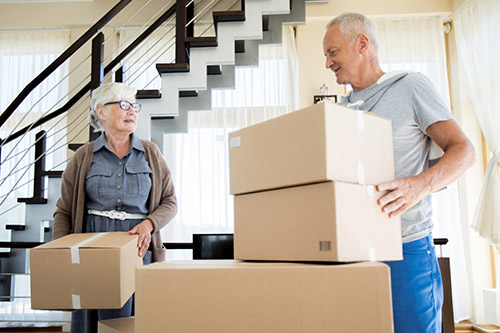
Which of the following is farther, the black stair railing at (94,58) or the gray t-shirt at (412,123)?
the black stair railing at (94,58)

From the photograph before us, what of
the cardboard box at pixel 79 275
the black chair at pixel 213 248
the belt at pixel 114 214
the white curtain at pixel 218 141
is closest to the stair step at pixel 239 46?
the white curtain at pixel 218 141

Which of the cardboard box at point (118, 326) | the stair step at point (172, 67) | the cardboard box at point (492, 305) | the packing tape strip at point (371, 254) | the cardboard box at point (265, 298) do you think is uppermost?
the stair step at point (172, 67)

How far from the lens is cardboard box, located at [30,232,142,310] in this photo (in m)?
1.38

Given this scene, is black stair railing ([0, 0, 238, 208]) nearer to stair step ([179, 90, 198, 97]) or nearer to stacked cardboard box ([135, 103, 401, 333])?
stair step ([179, 90, 198, 97])

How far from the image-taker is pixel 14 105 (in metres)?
3.23

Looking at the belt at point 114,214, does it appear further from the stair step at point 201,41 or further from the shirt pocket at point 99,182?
the stair step at point 201,41

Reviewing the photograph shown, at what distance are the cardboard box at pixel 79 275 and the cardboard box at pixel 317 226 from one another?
0.43m

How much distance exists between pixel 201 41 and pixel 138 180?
5.24 ft

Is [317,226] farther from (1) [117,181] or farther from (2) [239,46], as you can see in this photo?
(2) [239,46]

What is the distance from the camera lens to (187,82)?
10.5 ft

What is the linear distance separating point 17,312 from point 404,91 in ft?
13.8

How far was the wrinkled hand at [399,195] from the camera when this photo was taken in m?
1.10

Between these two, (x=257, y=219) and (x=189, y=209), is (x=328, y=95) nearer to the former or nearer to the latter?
(x=189, y=209)

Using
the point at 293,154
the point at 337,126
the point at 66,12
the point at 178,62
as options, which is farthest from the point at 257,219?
the point at 66,12
